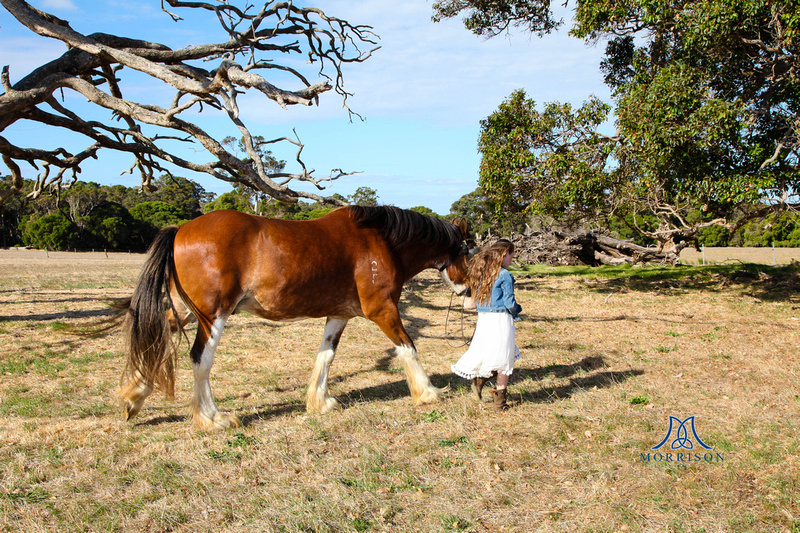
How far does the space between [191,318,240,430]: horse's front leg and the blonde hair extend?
8.19 feet

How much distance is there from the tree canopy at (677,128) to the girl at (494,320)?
22.5 ft

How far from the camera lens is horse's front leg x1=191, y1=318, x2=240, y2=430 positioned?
15.7 ft

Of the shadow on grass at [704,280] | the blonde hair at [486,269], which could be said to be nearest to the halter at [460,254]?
the blonde hair at [486,269]

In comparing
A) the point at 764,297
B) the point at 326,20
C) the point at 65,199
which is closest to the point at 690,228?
the point at 764,297

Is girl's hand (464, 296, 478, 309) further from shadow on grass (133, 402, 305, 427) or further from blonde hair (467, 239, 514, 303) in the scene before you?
shadow on grass (133, 402, 305, 427)

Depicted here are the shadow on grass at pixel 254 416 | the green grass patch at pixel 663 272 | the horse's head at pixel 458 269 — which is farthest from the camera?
the green grass patch at pixel 663 272

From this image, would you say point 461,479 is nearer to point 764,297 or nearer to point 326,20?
point 326,20

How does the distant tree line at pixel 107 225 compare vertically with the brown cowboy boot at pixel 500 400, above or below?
above

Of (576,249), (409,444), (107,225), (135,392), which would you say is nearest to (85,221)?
(107,225)

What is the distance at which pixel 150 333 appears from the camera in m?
4.75

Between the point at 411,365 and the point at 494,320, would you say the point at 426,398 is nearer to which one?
the point at 411,365

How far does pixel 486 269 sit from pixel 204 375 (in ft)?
9.51

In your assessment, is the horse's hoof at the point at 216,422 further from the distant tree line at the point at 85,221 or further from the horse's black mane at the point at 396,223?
the distant tree line at the point at 85,221
